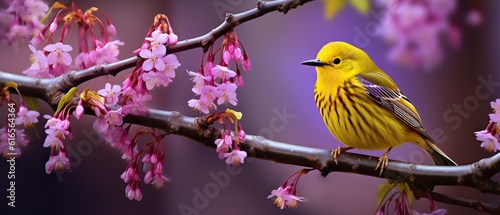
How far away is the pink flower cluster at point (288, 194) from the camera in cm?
168

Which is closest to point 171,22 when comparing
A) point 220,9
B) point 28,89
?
point 220,9

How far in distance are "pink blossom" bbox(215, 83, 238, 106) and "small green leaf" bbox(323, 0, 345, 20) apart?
434 millimetres

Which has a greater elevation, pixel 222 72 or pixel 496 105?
pixel 222 72

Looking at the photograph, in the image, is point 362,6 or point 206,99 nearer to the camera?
point 206,99

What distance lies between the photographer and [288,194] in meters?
1.68

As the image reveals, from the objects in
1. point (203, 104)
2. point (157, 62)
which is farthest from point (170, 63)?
point (203, 104)

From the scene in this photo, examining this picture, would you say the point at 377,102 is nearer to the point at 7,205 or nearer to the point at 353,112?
the point at 353,112

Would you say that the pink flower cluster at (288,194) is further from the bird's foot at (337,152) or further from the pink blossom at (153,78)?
the pink blossom at (153,78)

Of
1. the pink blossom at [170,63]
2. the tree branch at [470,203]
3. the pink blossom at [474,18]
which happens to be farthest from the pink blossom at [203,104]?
the pink blossom at [474,18]

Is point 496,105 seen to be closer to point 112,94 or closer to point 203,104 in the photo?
point 203,104

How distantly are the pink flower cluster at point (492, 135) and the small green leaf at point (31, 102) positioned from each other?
4.19 ft

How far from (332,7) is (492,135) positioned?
0.59 metres

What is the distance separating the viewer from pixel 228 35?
5.28 feet

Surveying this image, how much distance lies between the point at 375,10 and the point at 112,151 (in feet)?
3.09
